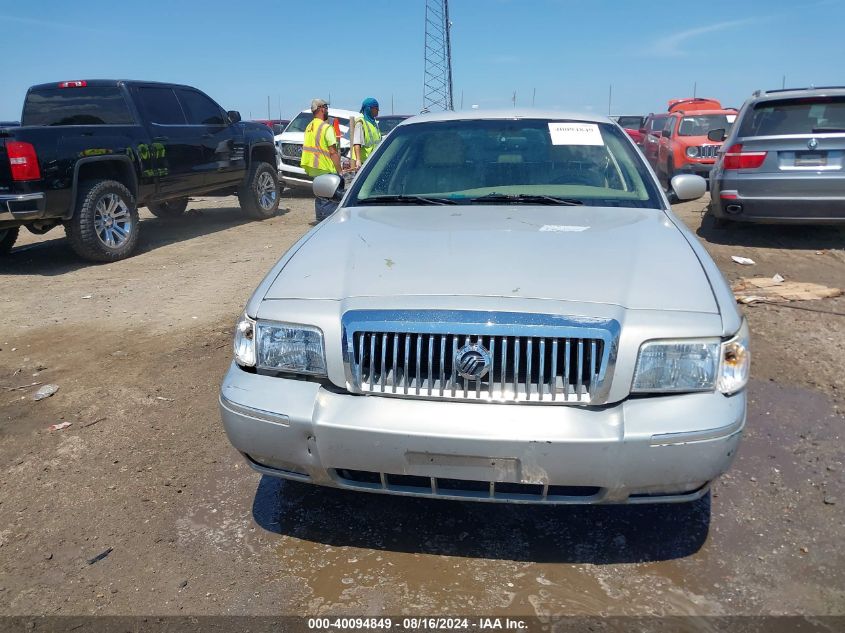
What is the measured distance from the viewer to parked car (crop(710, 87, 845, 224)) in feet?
23.6

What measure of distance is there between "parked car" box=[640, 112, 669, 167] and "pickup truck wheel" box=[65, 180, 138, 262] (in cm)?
1144

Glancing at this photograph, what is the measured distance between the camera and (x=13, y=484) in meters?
3.24

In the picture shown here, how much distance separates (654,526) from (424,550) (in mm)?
941

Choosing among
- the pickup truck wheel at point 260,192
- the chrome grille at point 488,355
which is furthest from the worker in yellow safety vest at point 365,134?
the chrome grille at point 488,355

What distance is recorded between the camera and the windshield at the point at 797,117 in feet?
23.8

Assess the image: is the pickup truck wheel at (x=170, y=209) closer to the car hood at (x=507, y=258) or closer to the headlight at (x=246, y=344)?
the car hood at (x=507, y=258)

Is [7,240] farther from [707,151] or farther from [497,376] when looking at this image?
[707,151]

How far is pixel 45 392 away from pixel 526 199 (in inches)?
121

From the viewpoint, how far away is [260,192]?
35.9ft

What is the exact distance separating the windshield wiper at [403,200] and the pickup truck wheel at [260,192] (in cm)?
741

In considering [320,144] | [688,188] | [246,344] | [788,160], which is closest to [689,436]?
[246,344]

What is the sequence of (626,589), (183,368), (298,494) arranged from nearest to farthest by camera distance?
(626,589) < (298,494) < (183,368)

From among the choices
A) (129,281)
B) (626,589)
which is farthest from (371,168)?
(129,281)

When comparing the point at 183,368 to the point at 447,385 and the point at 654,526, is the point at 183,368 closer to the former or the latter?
the point at 447,385
